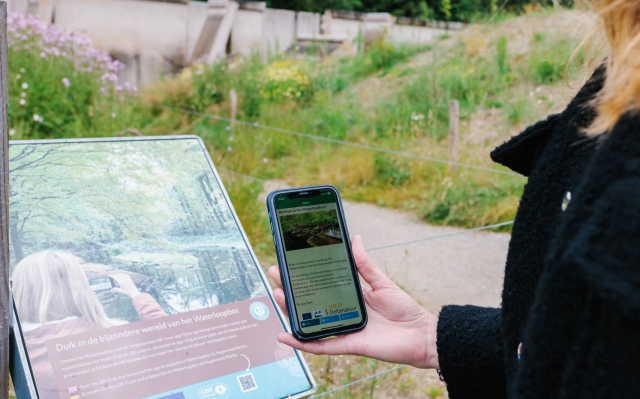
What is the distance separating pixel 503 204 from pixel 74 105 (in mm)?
4310

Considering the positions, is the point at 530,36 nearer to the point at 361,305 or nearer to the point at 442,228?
the point at 442,228

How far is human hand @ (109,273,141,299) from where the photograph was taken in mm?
1331

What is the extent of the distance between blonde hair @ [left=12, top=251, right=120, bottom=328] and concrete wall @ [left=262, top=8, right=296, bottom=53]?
1433cm

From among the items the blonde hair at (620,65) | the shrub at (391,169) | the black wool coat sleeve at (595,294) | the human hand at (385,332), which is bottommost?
the shrub at (391,169)

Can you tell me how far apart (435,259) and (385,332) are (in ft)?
11.5

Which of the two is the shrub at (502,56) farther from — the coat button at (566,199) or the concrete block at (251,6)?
the coat button at (566,199)

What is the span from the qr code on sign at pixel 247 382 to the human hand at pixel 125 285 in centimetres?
30

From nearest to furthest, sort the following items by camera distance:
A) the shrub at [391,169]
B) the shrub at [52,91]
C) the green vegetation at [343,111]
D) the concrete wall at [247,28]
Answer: the shrub at [52,91] < the green vegetation at [343,111] < the shrub at [391,169] < the concrete wall at [247,28]

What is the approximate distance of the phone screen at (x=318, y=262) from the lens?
48.5 inches

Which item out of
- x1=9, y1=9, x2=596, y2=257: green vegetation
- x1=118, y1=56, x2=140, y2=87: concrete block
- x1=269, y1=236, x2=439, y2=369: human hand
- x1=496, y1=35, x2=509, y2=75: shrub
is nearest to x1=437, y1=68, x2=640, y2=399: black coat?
x1=269, y1=236, x2=439, y2=369: human hand

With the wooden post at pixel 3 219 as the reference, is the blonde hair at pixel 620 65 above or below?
above

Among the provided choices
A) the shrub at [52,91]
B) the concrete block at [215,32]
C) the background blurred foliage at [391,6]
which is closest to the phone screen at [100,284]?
the shrub at [52,91]

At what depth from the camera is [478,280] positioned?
4.28m

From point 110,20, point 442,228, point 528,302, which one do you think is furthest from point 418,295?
point 110,20
